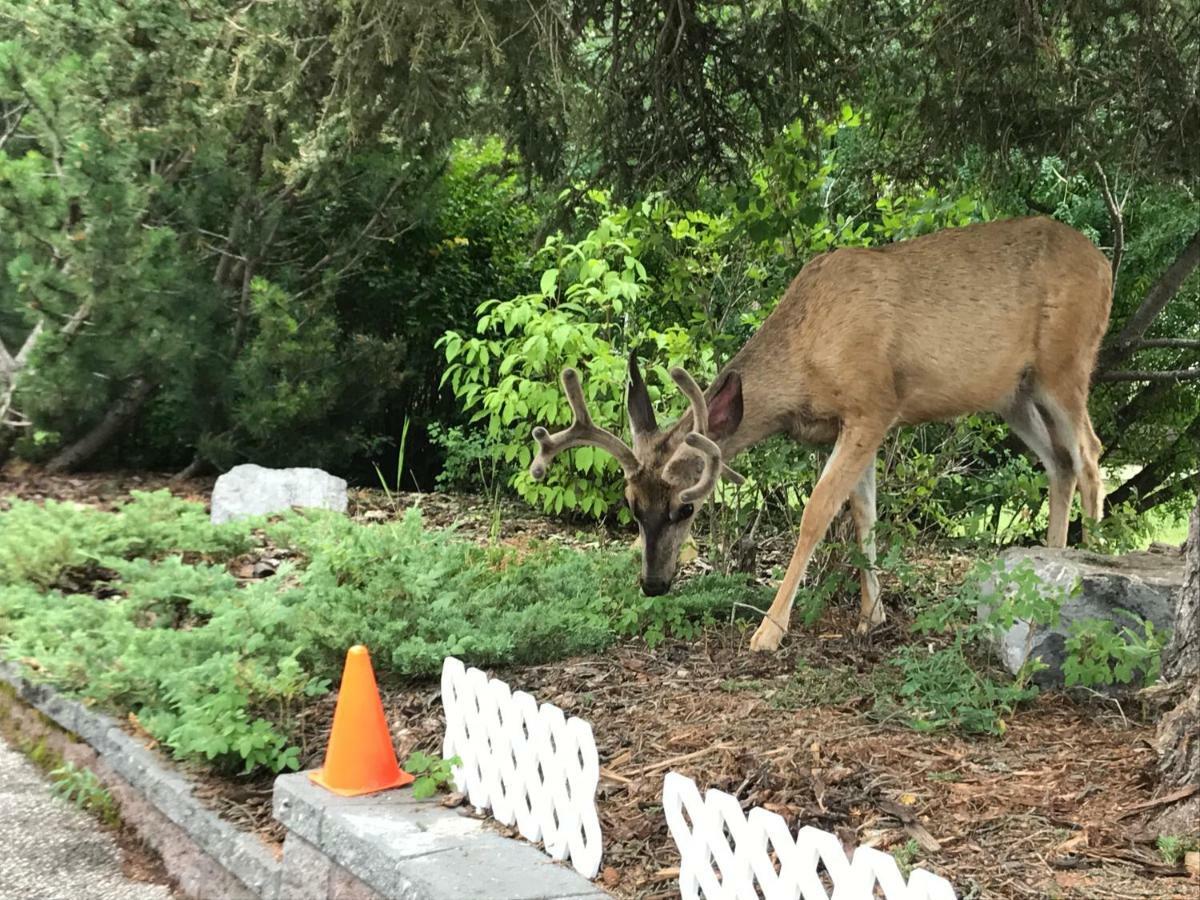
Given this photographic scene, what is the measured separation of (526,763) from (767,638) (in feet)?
7.05

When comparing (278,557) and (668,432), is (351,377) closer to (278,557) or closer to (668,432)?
(278,557)

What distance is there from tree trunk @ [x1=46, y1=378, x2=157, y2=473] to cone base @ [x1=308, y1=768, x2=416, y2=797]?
6.91 meters

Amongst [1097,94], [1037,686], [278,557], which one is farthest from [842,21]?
[278,557]

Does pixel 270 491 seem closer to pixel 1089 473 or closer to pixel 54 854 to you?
pixel 54 854

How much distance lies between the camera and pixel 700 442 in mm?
5406

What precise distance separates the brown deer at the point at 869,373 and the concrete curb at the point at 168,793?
215 cm

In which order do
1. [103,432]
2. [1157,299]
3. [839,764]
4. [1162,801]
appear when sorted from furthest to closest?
[103,432] < [1157,299] < [839,764] < [1162,801]

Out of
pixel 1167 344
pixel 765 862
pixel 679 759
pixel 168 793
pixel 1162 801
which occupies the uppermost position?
pixel 1167 344

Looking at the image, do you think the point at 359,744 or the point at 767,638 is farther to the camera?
the point at 767,638

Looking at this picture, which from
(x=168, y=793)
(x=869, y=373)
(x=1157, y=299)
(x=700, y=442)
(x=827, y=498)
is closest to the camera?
(x=168, y=793)

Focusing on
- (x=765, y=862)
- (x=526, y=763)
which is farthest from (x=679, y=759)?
(x=765, y=862)

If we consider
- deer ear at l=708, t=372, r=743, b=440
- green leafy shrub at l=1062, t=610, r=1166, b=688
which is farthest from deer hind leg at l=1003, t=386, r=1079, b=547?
green leafy shrub at l=1062, t=610, r=1166, b=688

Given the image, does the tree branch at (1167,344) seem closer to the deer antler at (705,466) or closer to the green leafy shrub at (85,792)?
→ the deer antler at (705,466)

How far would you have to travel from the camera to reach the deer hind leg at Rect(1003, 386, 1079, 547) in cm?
660
